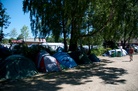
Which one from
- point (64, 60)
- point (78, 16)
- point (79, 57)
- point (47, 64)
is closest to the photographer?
point (47, 64)

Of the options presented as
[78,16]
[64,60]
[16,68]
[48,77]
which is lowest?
[48,77]

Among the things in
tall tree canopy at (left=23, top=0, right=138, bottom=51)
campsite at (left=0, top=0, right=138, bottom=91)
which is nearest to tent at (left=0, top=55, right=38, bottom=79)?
campsite at (left=0, top=0, right=138, bottom=91)

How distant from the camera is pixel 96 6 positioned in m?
16.9

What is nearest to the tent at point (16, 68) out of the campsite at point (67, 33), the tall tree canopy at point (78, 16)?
the campsite at point (67, 33)

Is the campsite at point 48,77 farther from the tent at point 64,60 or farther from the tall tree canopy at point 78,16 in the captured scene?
the tall tree canopy at point 78,16

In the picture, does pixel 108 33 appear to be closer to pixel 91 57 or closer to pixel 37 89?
pixel 91 57

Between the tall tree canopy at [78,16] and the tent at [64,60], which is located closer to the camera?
the tent at [64,60]

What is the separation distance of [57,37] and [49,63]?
466 cm

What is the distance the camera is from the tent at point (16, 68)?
403 inches

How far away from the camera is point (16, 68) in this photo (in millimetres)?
10586

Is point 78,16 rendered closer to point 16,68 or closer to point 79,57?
point 79,57

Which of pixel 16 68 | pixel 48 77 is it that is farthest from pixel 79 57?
pixel 16 68

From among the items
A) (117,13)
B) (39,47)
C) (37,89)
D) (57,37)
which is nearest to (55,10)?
(57,37)

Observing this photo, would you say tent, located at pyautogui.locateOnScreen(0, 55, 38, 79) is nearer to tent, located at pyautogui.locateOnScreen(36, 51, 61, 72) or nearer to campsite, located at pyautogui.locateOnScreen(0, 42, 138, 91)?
campsite, located at pyautogui.locateOnScreen(0, 42, 138, 91)
